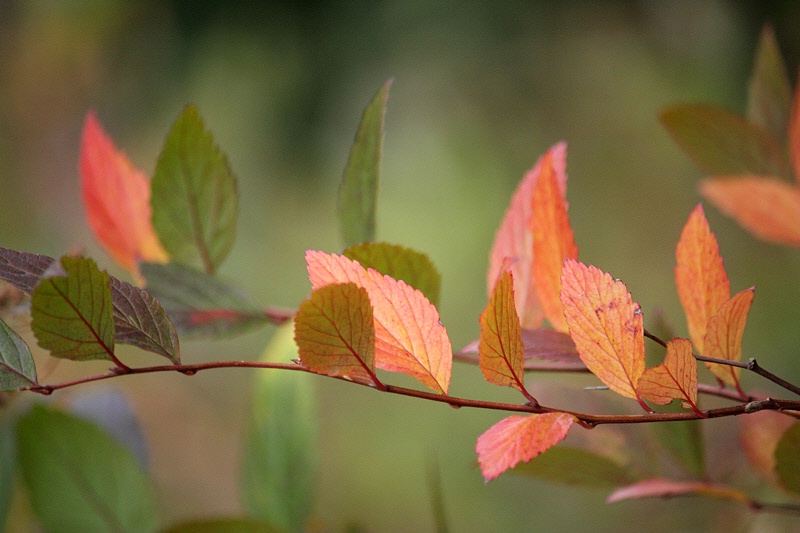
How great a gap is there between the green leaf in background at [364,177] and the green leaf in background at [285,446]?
0.08 m

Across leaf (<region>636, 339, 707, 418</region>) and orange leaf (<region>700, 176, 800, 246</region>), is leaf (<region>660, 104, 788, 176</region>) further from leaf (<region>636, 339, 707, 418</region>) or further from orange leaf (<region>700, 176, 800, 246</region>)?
leaf (<region>636, 339, 707, 418</region>)

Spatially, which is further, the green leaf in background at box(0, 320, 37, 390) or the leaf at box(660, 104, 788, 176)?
the leaf at box(660, 104, 788, 176)

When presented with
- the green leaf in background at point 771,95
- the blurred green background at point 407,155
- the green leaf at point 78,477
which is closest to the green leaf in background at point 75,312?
the green leaf at point 78,477

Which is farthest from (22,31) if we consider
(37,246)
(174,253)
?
(174,253)

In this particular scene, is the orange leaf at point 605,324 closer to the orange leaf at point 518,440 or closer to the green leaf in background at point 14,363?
the orange leaf at point 518,440

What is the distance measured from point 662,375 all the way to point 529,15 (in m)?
0.93

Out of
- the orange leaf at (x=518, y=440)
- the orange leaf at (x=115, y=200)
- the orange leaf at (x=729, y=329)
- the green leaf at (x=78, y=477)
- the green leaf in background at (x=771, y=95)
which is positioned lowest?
the green leaf at (x=78, y=477)

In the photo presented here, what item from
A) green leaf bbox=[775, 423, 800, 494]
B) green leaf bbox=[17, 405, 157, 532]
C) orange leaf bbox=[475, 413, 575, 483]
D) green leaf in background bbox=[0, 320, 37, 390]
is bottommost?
green leaf bbox=[17, 405, 157, 532]

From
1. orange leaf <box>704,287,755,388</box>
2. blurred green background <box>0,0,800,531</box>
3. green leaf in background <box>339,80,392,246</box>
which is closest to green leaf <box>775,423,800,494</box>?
orange leaf <box>704,287,755,388</box>

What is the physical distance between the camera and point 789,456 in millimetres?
172

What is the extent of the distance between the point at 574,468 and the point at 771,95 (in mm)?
168

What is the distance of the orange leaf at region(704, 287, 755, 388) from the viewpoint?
0.14m

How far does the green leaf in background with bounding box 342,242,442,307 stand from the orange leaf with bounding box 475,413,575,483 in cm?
4

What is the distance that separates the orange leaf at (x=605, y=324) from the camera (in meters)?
0.14
